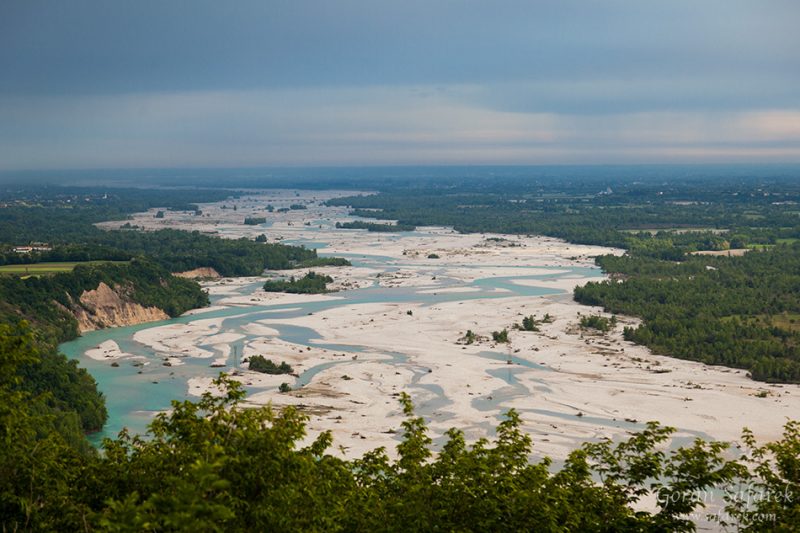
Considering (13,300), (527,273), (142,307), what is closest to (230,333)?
(142,307)

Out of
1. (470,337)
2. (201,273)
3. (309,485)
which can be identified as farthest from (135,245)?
(309,485)

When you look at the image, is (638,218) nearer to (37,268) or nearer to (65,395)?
(37,268)

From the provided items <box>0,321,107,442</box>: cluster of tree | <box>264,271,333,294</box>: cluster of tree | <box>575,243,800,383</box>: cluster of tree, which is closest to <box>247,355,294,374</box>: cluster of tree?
<box>0,321,107,442</box>: cluster of tree

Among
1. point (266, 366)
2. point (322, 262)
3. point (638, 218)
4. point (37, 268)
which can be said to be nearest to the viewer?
point (266, 366)

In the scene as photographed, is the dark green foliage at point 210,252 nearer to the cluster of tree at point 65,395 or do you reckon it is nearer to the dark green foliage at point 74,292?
the dark green foliage at point 74,292

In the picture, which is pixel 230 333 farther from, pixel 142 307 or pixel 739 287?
pixel 739 287
